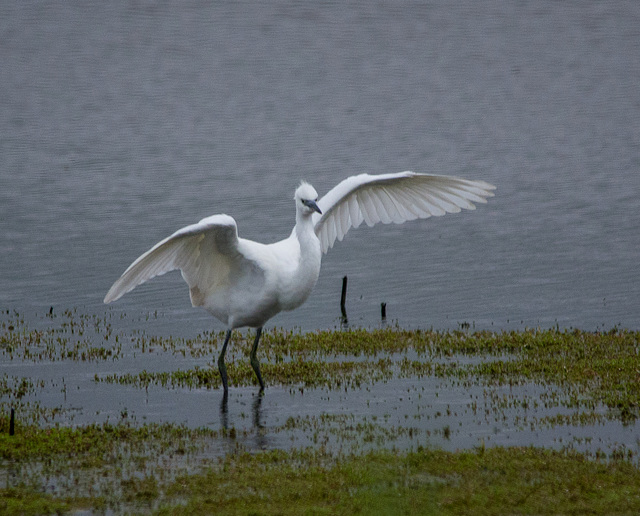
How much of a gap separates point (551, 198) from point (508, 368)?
21958mm

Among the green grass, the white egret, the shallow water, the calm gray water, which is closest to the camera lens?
the green grass

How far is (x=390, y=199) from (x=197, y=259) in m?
2.80

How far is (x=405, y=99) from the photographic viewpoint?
57.4m

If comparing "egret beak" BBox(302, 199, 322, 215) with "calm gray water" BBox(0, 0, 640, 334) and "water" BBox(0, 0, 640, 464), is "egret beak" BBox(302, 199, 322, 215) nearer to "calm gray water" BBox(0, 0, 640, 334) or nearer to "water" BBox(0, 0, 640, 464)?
"water" BBox(0, 0, 640, 464)

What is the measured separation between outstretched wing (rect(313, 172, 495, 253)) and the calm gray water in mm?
4933

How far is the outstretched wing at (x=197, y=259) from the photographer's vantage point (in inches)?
433

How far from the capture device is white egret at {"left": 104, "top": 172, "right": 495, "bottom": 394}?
11.3m

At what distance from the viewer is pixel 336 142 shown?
153 ft

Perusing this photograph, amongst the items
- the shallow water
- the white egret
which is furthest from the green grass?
the white egret

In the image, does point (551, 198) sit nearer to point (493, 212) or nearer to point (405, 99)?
point (493, 212)

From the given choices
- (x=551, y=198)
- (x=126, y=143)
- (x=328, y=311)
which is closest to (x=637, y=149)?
(x=551, y=198)

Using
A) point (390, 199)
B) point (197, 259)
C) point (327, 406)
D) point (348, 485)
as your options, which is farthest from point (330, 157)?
point (348, 485)

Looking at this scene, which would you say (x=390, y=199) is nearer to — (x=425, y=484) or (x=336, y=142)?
(x=425, y=484)

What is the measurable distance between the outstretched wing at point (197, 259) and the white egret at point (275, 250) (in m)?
0.01
